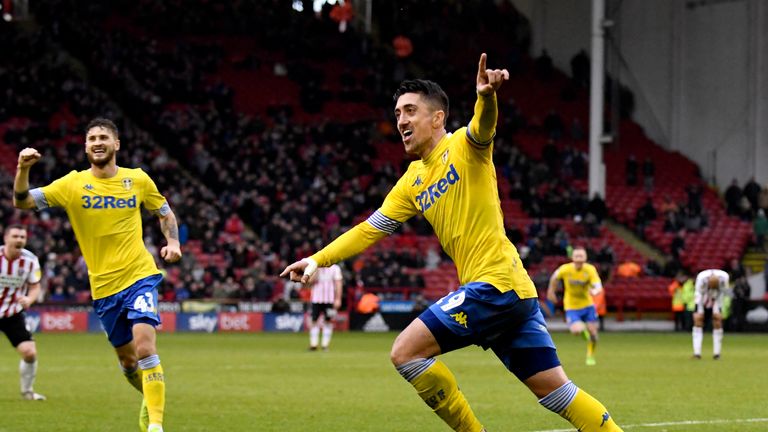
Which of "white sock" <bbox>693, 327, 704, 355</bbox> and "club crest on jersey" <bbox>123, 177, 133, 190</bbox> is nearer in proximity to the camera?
"club crest on jersey" <bbox>123, 177, 133, 190</bbox>

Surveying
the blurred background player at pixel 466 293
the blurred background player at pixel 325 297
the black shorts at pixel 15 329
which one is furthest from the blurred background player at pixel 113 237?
the blurred background player at pixel 325 297

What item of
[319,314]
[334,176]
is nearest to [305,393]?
[319,314]

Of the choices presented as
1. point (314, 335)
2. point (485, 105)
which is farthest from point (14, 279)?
point (314, 335)

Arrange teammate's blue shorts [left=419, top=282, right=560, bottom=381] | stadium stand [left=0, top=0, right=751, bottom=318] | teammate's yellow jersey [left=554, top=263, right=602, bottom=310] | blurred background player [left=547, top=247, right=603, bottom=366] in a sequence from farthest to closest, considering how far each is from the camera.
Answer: stadium stand [left=0, top=0, right=751, bottom=318] → teammate's yellow jersey [left=554, top=263, right=602, bottom=310] → blurred background player [left=547, top=247, right=603, bottom=366] → teammate's blue shorts [left=419, top=282, right=560, bottom=381]

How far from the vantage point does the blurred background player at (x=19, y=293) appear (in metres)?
16.0

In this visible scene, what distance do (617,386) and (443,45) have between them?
40484 mm

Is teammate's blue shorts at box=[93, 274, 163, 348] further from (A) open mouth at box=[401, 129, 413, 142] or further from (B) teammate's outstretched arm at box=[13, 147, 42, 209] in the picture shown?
(A) open mouth at box=[401, 129, 413, 142]

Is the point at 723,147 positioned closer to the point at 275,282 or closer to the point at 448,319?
the point at 275,282

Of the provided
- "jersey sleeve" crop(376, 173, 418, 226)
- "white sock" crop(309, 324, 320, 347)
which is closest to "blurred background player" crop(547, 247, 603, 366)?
"white sock" crop(309, 324, 320, 347)

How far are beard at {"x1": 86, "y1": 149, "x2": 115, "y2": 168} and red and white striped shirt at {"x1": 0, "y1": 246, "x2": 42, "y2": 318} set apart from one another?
462 centimetres

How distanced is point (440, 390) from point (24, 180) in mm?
4666

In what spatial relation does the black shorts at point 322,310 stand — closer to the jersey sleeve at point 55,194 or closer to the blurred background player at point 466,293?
the jersey sleeve at point 55,194

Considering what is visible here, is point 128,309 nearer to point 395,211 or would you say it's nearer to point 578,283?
point 395,211

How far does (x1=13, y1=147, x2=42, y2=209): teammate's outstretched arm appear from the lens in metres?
10.6
